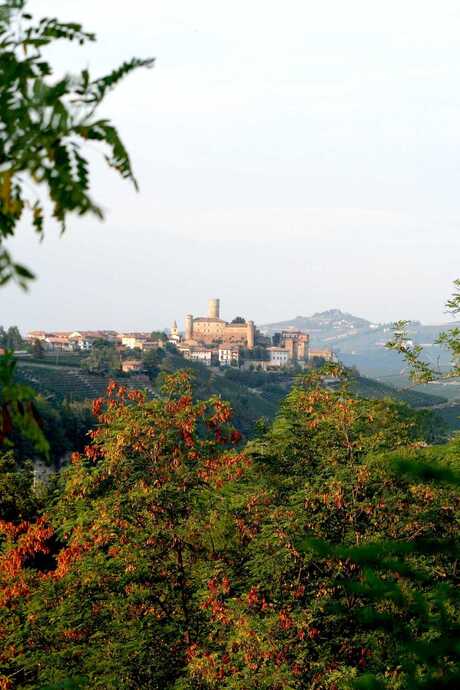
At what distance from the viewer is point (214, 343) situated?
17825cm

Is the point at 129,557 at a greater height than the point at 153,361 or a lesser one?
lesser

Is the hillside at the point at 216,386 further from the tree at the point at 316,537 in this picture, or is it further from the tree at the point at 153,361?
the tree at the point at 316,537

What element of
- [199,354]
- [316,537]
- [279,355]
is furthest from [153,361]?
[316,537]

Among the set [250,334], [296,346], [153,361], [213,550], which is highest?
[250,334]

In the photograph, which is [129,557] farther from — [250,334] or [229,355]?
[250,334]

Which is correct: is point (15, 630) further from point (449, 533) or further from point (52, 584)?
point (449, 533)

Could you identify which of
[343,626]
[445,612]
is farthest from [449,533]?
[445,612]

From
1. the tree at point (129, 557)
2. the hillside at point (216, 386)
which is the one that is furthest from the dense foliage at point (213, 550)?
the hillside at point (216, 386)

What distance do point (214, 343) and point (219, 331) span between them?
1233 centimetres

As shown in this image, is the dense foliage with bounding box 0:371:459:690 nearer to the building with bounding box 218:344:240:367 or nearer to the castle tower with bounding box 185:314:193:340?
the building with bounding box 218:344:240:367

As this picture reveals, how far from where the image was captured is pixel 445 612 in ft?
14.5

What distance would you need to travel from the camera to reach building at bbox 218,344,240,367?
158625 millimetres

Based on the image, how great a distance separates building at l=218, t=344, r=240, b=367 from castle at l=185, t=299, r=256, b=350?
1030 centimetres

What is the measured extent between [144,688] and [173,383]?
5587 mm
